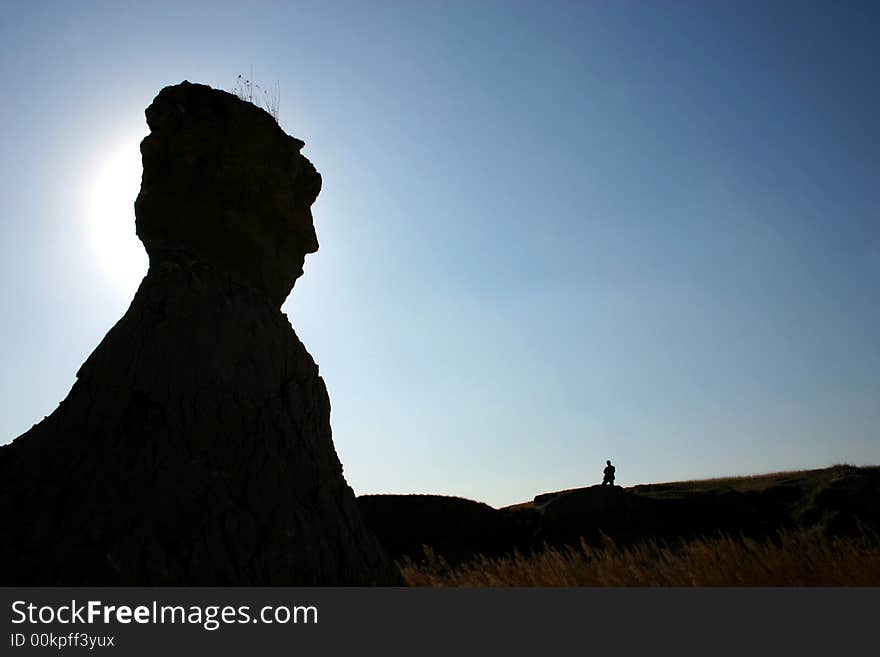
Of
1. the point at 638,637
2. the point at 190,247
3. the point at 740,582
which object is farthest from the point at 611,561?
the point at 190,247

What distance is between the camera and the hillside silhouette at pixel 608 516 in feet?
55.7

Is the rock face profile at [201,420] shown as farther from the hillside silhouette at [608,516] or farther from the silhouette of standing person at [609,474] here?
the silhouette of standing person at [609,474]

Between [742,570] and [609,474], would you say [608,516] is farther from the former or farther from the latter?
[742,570]

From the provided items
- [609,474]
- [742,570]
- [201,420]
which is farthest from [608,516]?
[201,420]

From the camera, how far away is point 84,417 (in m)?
6.17

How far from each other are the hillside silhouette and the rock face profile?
10.5 metres

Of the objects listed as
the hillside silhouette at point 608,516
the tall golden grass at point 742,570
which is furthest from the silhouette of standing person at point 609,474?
the tall golden grass at point 742,570

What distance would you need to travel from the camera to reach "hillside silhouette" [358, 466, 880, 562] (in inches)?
669

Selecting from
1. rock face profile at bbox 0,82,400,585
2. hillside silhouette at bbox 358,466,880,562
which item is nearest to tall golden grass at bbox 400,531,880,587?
rock face profile at bbox 0,82,400,585

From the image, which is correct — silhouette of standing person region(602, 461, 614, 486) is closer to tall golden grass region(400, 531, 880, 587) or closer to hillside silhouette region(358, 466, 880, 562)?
hillside silhouette region(358, 466, 880, 562)

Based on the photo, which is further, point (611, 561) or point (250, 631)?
point (611, 561)

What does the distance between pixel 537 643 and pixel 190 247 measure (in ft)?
19.0

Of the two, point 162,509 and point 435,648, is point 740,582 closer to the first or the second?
point 435,648

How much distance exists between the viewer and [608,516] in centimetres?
1769
